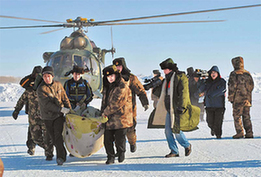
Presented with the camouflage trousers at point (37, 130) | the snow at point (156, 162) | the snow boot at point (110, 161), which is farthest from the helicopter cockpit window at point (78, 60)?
the snow boot at point (110, 161)

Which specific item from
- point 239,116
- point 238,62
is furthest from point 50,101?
point 238,62

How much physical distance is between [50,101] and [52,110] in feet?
0.55

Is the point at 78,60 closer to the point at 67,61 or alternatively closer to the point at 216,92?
the point at 67,61

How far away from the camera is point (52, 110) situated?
5902mm

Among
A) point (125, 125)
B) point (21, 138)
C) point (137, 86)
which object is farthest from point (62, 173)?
point (21, 138)

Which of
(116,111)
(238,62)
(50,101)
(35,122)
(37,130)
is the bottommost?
(37,130)

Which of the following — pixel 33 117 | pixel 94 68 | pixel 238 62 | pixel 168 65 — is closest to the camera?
pixel 168 65

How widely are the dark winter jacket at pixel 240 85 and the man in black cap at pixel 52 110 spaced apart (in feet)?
14.0

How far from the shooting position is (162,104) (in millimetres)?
6297

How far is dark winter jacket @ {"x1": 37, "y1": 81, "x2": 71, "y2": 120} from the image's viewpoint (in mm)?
5918

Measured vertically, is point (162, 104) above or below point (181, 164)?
above

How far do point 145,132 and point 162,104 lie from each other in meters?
3.25

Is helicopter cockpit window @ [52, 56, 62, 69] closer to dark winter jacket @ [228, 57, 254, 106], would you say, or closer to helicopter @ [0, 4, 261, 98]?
helicopter @ [0, 4, 261, 98]

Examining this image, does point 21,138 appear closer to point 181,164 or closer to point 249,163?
point 181,164
